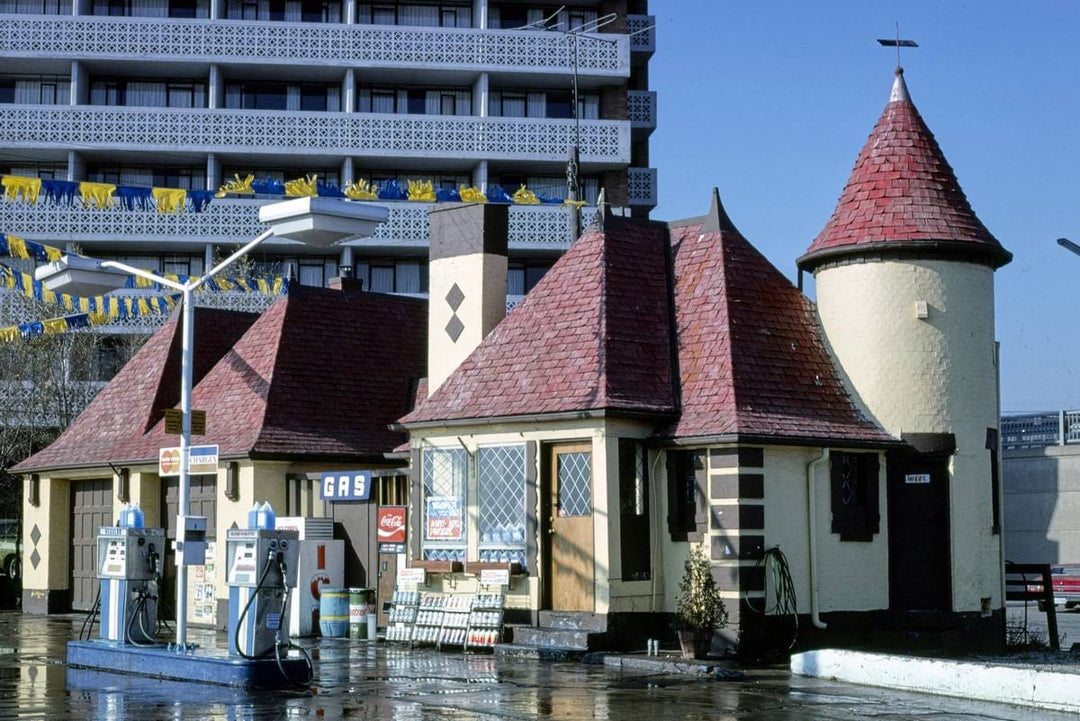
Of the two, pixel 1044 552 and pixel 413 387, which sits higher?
pixel 413 387

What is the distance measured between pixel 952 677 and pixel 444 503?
324 inches

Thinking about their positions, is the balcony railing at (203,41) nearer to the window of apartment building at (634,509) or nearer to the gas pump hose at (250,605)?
the window of apartment building at (634,509)

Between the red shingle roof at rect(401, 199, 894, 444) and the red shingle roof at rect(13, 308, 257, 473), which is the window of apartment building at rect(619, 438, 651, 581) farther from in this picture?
the red shingle roof at rect(13, 308, 257, 473)

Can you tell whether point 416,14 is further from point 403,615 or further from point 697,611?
point 697,611

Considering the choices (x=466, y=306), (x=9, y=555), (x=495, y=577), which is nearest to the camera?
(x=495, y=577)

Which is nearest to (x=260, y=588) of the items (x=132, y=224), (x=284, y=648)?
(x=284, y=648)

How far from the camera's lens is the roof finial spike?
22625 millimetres

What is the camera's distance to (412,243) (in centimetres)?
6091

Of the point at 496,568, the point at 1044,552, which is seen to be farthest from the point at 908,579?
the point at 1044,552

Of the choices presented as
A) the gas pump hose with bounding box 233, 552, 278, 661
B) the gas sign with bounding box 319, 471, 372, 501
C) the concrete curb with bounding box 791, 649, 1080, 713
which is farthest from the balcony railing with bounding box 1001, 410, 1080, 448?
the gas pump hose with bounding box 233, 552, 278, 661

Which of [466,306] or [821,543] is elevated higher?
[466,306]

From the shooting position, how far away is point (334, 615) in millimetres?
23453

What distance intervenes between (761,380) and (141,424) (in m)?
13.7

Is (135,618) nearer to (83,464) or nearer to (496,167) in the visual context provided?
(83,464)
